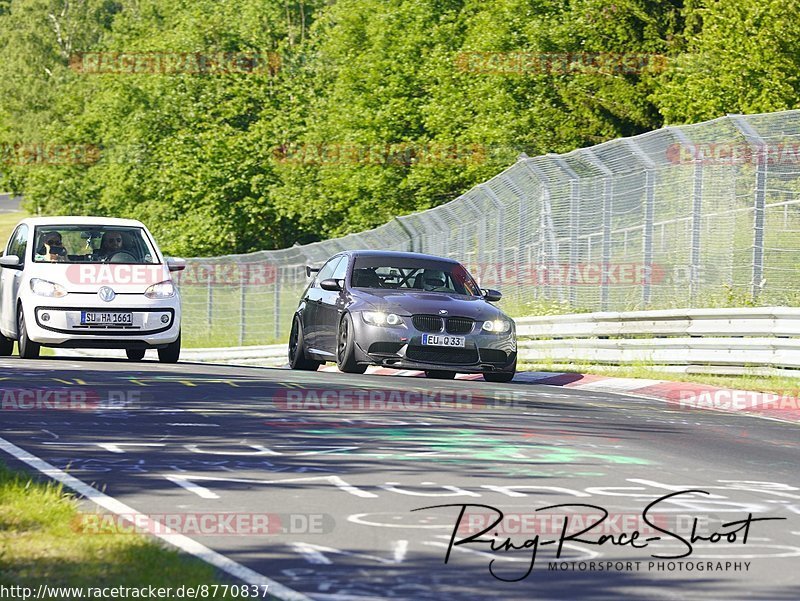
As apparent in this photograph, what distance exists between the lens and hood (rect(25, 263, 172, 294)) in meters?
18.8

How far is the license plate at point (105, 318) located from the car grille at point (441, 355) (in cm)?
353

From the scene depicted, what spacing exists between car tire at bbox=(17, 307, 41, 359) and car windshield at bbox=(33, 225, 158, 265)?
0.74m

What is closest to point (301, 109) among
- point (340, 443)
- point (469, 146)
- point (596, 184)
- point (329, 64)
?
point (329, 64)

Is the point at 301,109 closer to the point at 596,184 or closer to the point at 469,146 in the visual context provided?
the point at 469,146

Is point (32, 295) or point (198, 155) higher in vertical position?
point (198, 155)

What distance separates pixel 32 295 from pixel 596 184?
820cm

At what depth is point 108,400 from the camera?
43.5 feet

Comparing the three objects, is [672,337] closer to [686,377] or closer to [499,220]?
[686,377]

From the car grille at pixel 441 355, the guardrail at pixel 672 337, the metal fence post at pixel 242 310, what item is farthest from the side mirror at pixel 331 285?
the metal fence post at pixel 242 310

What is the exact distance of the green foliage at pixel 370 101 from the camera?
4038 centimetres

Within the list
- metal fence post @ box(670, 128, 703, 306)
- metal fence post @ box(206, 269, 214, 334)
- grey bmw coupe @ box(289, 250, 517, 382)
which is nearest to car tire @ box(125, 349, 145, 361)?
grey bmw coupe @ box(289, 250, 517, 382)

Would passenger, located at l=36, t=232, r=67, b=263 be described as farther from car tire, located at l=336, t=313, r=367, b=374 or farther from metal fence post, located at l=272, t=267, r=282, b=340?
metal fence post, located at l=272, t=267, r=282, b=340

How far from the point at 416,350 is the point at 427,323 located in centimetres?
32

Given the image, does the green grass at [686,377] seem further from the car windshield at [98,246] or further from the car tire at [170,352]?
the car windshield at [98,246]
